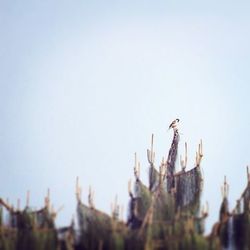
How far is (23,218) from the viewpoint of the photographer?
8625mm

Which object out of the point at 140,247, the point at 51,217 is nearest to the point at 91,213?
the point at 51,217

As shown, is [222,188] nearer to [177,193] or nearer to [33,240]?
[177,193]

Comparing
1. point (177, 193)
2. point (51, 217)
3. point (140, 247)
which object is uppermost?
point (177, 193)

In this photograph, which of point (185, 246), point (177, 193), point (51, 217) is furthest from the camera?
point (177, 193)

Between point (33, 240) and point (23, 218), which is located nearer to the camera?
point (33, 240)

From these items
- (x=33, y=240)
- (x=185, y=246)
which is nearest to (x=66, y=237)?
(x=33, y=240)

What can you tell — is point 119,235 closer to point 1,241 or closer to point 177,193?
point 1,241

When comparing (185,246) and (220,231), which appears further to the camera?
(220,231)

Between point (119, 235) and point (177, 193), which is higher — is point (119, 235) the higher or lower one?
the lower one

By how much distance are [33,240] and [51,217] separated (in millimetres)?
595

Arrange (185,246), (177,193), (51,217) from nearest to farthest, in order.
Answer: (185,246) < (51,217) < (177,193)

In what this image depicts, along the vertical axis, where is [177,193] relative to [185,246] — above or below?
above

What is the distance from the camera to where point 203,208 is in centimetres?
855

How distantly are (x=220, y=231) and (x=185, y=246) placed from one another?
0.98 m
